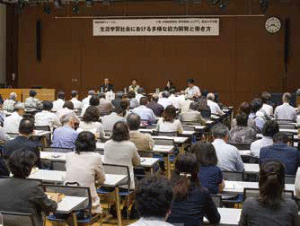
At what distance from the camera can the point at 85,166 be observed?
5.80m

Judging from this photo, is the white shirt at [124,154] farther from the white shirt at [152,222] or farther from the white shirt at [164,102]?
the white shirt at [164,102]

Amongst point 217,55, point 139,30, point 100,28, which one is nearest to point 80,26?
point 100,28

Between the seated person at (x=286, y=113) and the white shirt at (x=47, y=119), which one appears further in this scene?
the seated person at (x=286, y=113)

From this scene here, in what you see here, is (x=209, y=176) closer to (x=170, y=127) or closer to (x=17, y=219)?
(x=17, y=219)

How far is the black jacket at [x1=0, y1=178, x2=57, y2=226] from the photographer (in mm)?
4383

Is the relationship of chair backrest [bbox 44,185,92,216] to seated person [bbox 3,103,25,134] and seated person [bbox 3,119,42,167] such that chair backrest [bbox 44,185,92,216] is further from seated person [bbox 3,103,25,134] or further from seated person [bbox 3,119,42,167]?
seated person [bbox 3,103,25,134]

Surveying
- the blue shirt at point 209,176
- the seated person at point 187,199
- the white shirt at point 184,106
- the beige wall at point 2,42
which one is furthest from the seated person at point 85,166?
the beige wall at point 2,42

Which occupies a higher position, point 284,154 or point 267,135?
point 267,135

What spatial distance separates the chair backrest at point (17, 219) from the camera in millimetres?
4238

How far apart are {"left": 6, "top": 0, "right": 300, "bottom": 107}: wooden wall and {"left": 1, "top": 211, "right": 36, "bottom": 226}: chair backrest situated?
17.0 metres

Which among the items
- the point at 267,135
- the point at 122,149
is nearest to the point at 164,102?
the point at 267,135

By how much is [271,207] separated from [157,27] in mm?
17538

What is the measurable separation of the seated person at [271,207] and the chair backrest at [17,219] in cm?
166

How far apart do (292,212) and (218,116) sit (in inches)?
404
